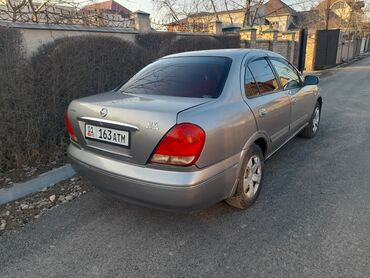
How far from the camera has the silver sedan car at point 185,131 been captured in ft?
7.11

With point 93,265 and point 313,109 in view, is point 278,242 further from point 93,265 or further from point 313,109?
point 313,109

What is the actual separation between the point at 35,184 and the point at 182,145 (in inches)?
88.9

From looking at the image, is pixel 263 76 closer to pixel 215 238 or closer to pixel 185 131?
pixel 185 131

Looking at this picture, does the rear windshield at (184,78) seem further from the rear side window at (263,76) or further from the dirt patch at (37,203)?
the dirt patch at (37,203)

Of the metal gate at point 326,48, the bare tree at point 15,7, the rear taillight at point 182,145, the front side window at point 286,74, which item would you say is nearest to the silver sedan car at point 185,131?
the rear taillight at point 182,145

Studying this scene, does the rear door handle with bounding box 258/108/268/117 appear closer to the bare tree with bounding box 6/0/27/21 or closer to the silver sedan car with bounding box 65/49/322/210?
the silver sedan car with bounding box 65/49/322/210

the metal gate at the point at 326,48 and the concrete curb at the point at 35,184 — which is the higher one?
the metal gate at the point at 326,48

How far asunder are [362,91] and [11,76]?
1043 centimetres

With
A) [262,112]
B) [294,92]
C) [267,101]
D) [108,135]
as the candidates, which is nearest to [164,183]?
[108,135]

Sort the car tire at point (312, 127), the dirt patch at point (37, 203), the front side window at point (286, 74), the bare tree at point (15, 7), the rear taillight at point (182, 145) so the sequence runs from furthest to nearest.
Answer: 1. the bare tree at point (15, 7)
2. the car tire at point (312, 127)
3. the front side window at point (286, 74)
4. the dirt patch at point (37, 203)
5. the rear taillight at point (182, 145)

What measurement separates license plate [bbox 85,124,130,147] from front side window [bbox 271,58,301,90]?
2.30 m

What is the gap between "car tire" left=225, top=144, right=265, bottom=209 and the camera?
2.72m

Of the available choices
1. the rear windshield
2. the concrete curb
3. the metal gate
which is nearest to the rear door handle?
the rear windshield

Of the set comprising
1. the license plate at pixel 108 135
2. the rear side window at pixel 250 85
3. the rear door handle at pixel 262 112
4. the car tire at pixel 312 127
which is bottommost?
the car tire at pixel 312 127
